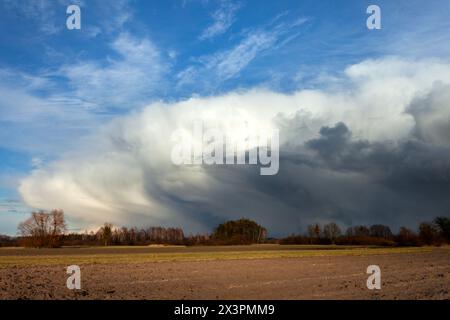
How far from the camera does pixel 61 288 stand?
27531mm

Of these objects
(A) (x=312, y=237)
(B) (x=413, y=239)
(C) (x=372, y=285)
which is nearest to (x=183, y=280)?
(C) (x=372, y=285)
